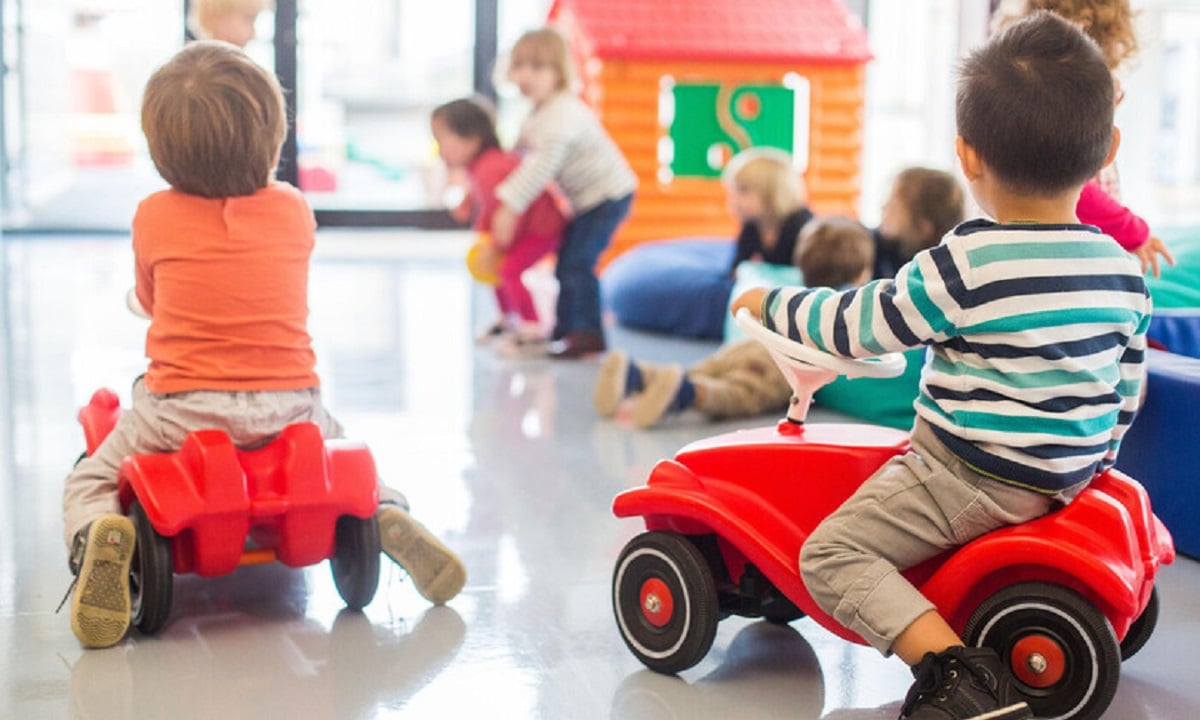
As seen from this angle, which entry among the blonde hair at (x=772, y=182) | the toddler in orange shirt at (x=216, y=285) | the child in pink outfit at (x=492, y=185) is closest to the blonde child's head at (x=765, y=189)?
the blonde hair at (x=772, y=182)

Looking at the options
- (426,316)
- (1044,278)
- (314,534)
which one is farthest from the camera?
(426,316)

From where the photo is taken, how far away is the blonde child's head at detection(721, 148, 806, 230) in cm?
452

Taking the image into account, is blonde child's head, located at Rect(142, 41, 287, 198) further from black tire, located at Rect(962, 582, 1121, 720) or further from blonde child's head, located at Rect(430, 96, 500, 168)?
blonde child's head, located at Rect(430, 96, 500, 168)

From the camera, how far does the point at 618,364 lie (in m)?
3.56

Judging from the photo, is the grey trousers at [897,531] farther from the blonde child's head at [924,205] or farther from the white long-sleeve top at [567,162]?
the white long-sleeve top at [567,162]

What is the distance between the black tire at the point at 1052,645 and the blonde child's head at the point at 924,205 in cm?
202

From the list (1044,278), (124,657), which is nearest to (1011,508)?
(1044,278)

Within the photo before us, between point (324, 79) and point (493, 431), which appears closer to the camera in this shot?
point (493, 431)

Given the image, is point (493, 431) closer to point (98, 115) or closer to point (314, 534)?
point (314, 534)

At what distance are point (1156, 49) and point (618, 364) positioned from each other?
293 cm

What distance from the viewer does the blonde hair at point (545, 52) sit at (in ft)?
14.7

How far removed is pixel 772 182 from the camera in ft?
14.9

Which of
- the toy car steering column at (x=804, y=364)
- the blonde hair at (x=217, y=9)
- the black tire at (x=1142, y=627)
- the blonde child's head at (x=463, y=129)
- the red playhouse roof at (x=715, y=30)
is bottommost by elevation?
the black tire at (x=1142, y=627)

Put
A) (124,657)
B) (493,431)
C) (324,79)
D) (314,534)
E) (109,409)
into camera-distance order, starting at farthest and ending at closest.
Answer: (324,79), (493,431), (109,409), (314,534), (124,657)
